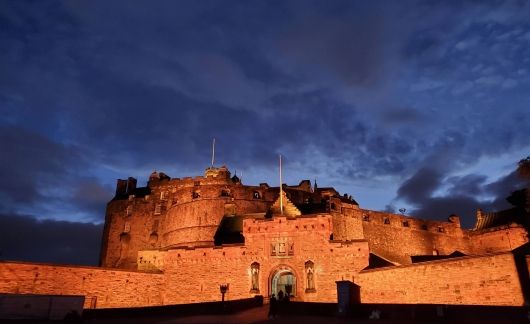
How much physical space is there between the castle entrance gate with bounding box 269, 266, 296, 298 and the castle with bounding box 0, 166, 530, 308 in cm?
7

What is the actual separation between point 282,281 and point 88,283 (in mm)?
13558

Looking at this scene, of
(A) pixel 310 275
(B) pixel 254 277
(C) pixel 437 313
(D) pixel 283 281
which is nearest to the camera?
(C) pixel 437 313

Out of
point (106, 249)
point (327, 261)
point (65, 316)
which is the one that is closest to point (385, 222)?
point (327, 261)

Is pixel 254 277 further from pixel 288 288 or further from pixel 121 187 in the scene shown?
pixel 121 187

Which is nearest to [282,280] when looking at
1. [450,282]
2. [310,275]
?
[310,275]

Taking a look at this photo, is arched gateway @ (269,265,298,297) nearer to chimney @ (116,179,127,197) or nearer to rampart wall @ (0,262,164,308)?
rampart wall @ (0,262,164,308)

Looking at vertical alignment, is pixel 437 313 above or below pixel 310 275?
below

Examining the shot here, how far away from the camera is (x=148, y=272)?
106ft

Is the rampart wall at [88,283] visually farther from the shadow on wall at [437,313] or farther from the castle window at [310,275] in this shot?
the shadow on wall at [437,313]

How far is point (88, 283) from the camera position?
29609mm

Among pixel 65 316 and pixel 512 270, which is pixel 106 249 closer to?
pixel 65 316

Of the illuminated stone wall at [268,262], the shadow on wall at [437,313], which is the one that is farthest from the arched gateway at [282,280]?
the shadow on wall at [437,313]

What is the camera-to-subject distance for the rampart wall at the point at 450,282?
68.3ft

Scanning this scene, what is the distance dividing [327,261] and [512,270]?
11573mm
